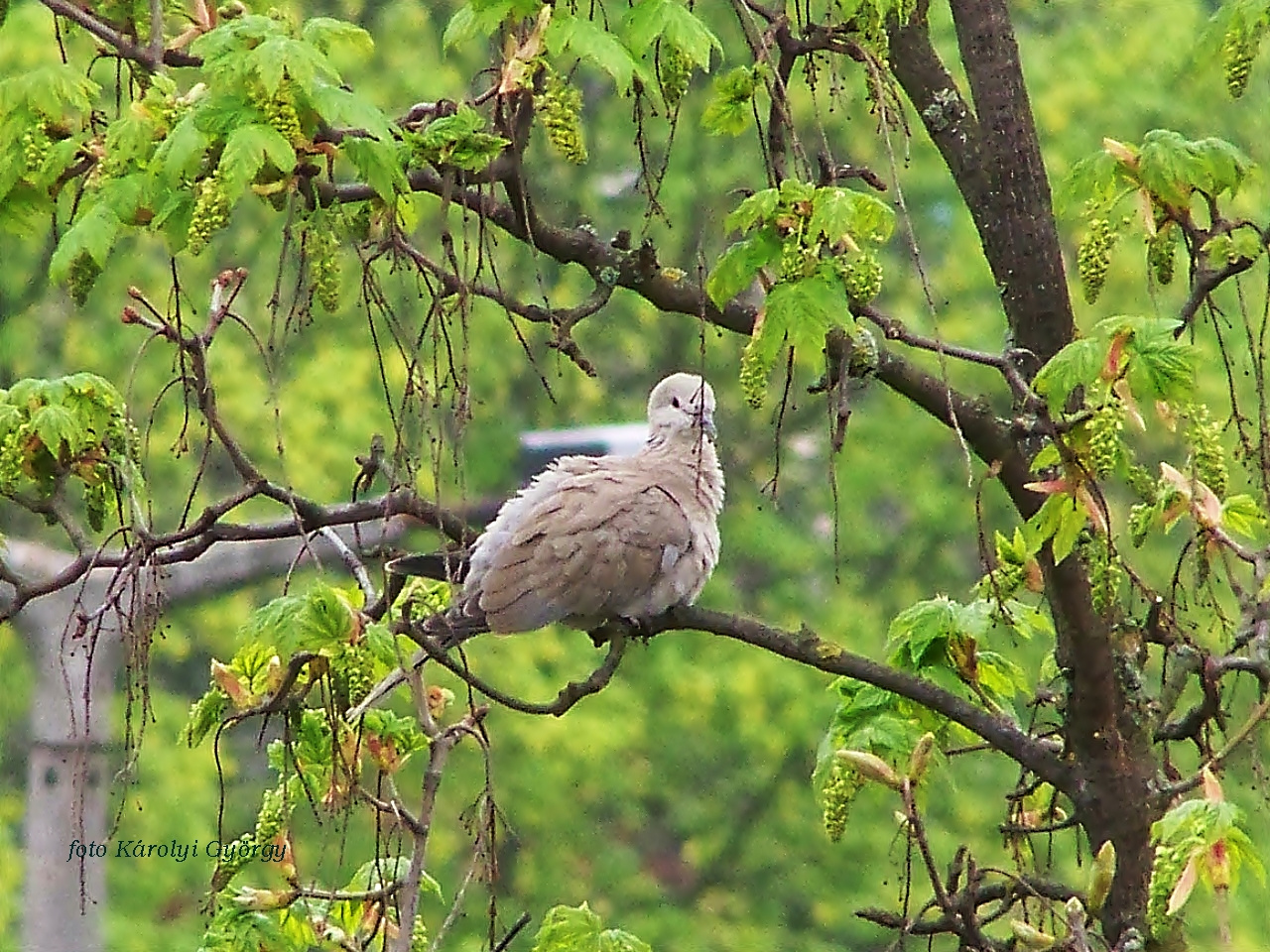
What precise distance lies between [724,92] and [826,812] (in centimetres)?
106

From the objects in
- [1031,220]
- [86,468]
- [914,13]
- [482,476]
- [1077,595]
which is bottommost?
[1077,595]

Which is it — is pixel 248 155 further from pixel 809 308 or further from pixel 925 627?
pixel 925 627

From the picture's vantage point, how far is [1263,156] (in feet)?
28.6

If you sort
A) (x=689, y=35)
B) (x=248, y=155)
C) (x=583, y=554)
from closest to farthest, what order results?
(x=248, y=155), (x=689, y=35), (x=583, y=554)

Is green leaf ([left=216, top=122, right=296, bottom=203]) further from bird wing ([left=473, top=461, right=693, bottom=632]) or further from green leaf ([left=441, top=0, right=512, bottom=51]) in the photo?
Result: bird wing ([left=473, top=461, right=693, bottom=632])

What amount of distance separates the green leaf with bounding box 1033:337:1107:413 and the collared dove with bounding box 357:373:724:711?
132 centimetres

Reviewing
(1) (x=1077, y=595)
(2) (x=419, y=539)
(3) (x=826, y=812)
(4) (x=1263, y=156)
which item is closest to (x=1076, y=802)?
(1) (x=1077, y=595)

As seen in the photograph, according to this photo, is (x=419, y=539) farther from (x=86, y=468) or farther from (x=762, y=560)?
(x=86, y=468)

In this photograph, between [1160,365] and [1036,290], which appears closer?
[1160,365]

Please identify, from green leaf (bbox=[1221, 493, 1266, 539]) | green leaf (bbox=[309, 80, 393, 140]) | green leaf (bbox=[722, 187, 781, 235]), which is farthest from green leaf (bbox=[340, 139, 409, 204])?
green leaf (bbox=[1221, 493, 1266, 539])

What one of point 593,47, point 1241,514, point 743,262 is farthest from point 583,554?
point 593,47

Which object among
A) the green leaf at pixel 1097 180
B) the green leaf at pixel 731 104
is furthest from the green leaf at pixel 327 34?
the green leaf at pixel 1097 180

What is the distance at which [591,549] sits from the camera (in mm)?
4035

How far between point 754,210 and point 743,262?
9 centimetres
